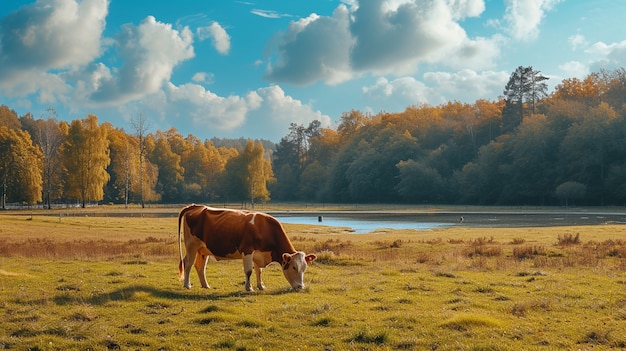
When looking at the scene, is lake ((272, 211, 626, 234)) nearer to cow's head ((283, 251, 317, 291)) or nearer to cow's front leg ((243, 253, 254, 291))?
cow's head ((283, 251, 317, 291))

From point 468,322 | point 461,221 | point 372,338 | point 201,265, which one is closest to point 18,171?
point 461,221

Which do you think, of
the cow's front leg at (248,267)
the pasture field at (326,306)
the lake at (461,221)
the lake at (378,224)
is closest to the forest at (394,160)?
the lake at (461,221)

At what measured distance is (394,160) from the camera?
412ft

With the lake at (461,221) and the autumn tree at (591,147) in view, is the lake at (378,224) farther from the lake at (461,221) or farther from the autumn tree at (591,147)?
the autumn tree at (591,147)

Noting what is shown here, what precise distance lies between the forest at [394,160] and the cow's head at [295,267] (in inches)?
2989

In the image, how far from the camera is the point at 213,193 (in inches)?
5167

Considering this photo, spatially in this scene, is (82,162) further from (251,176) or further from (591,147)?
(591,147)

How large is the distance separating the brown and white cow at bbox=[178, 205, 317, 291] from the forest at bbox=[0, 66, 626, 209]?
73.9 metres

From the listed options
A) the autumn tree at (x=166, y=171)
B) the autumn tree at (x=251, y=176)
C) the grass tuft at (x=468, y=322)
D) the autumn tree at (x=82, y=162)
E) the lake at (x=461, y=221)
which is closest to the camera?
the grass tuft at (x=468, y=322)

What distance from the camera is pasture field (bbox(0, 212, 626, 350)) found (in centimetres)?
886

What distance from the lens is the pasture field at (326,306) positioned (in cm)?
886

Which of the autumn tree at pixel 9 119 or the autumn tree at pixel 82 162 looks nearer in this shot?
the autumn tree at pixel 82 162

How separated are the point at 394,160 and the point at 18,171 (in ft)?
254

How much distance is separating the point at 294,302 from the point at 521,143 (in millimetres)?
95221
